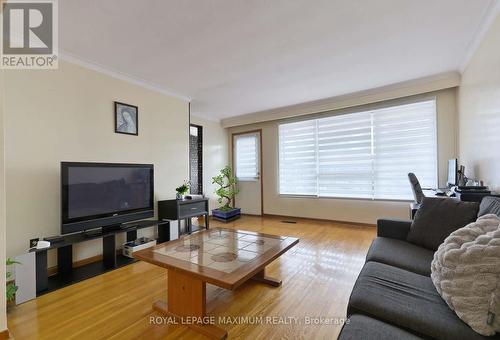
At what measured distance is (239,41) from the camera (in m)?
2.28

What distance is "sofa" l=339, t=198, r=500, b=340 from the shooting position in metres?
0.86

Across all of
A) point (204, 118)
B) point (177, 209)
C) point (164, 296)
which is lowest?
point (164, 296)

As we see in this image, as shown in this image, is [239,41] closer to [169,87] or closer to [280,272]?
[169,87]

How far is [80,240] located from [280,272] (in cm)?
205

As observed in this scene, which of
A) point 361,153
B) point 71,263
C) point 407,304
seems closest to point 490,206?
point 407,304

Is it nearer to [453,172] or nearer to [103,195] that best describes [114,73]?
[103,195]

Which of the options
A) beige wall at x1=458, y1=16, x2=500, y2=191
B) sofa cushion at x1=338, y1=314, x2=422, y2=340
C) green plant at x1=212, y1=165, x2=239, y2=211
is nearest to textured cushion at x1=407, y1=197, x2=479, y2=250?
beige wall at x1=458, y1=16, x2=500, y2=191

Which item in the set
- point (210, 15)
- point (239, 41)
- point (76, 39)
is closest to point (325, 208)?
point (239, 41)

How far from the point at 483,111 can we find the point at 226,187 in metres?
4.39

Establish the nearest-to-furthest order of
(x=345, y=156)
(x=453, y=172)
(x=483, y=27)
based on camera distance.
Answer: (x=483, y=27)
(x=453, y=172)
(x=345, y=156)

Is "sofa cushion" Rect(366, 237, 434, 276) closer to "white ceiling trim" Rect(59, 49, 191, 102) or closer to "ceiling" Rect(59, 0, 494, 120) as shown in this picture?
"ceiling" Rect(59, 0, 494, 120)

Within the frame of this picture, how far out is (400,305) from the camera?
40.2 inches

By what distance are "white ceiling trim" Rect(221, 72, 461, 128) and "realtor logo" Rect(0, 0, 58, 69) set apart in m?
3.55

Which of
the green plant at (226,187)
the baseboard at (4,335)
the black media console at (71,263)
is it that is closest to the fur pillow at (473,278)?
the baseboard at (4,335)
